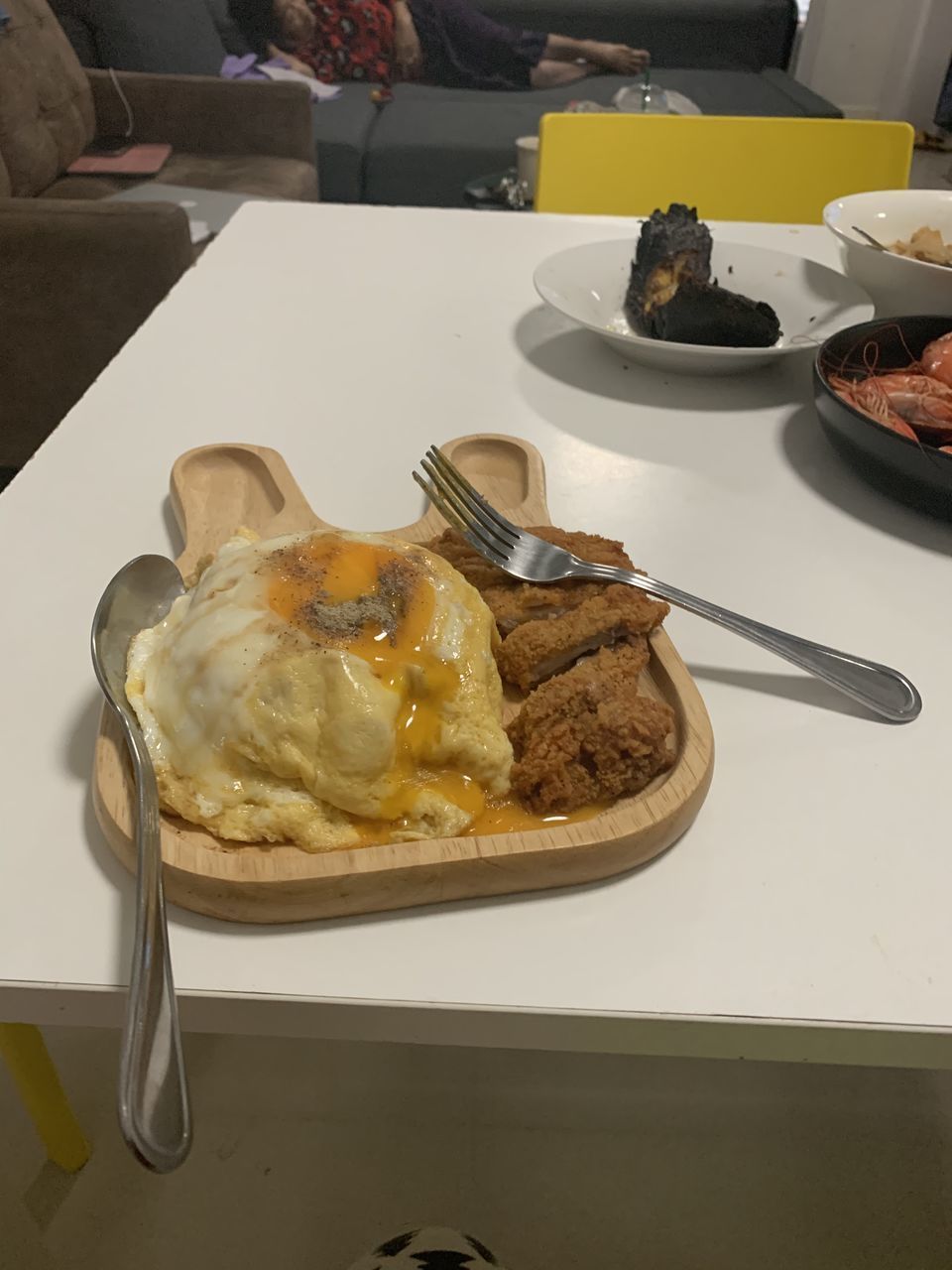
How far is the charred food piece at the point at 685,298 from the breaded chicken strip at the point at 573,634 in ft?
1.62

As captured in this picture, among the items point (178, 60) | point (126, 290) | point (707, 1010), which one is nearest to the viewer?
point (707, 1010)

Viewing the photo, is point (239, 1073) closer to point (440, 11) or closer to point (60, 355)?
point (60, 355)

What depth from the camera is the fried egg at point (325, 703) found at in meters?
0.52

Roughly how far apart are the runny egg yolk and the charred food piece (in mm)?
588

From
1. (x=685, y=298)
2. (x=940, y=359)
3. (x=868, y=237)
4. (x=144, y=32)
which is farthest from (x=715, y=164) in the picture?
(x=144, y=32)

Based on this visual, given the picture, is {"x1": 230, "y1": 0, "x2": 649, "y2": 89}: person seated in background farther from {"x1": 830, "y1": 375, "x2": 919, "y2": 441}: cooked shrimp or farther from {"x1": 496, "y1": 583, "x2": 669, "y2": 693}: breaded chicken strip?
{"x1": 496, "y1": 583, "x2": 669, "y2": 693}: breaded chicken strip

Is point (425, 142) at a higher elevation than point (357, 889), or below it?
below

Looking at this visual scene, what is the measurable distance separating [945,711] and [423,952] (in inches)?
15.9

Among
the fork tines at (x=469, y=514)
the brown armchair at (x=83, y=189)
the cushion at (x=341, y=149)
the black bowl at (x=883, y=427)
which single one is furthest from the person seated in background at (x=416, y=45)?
the fork tines at (x=469, y=514)

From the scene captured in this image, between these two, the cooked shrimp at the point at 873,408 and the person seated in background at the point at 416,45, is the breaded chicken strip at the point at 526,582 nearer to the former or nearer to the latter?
the cooked shrimp at the point at 873,408

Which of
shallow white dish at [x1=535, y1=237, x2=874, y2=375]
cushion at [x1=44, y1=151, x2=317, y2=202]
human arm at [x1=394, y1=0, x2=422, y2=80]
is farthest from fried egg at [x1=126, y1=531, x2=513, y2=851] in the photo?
human arm at [x1=394, y1=0, x2=422, y2=80]

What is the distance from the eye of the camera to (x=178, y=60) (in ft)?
10.2

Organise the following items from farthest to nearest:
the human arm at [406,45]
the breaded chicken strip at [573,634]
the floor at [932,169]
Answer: the floor at [932,169] < the human arm at [406,45] < the breaded chicken strip at [573,634]

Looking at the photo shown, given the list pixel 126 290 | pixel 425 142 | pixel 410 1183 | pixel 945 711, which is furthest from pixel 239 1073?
pixel 425 142
